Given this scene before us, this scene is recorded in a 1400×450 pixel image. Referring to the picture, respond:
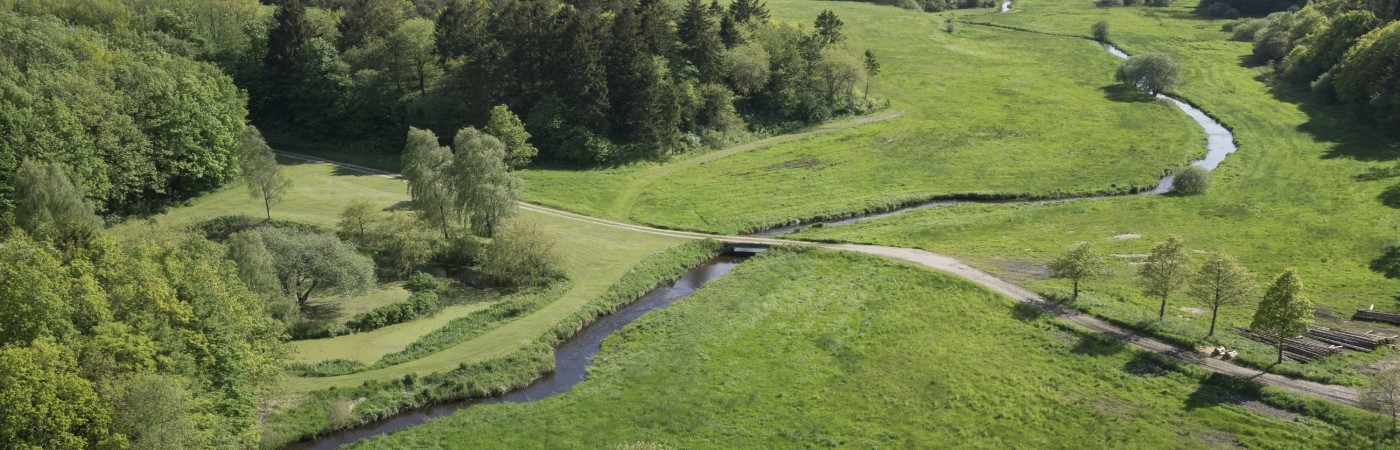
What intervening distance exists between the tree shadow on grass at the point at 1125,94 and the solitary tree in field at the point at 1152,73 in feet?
3.56

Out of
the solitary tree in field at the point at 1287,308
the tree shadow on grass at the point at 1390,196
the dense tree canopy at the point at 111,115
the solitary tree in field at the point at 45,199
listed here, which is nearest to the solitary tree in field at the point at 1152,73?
the tree shadow on grass at the point at 1390,196

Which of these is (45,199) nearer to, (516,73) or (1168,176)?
(516,73)

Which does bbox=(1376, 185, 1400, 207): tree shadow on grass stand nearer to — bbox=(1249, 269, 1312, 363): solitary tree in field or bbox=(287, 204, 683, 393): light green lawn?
bbox=(1249, 269, 1312, 363): solitary tree in field

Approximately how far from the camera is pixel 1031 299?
58188 mm

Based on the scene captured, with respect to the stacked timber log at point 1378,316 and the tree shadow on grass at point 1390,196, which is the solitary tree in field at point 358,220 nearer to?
the stacked timber log at point 1378,316

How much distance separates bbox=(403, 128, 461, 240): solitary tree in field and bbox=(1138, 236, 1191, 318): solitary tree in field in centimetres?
4841

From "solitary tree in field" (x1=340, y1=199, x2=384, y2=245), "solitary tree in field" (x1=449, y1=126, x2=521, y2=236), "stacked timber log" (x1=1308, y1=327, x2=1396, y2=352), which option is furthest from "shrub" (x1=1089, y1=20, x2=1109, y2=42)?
"solitary tree in field" (x1=340, y1=199, x2=384, y2=245)

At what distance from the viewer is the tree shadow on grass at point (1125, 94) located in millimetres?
119188

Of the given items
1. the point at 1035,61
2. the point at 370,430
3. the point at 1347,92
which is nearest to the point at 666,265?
the point at 370,430

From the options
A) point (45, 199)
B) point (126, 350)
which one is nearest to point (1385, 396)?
point (126, 350)

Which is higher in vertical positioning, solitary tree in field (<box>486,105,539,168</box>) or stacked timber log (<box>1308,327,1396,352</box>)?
solitary tree in field (<box>486,105,539,168</box>)

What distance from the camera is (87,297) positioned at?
34.1m

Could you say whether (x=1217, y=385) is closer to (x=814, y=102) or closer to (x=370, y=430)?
(x=370, y=430)

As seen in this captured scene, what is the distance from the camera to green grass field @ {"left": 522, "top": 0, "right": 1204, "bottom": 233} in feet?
265
